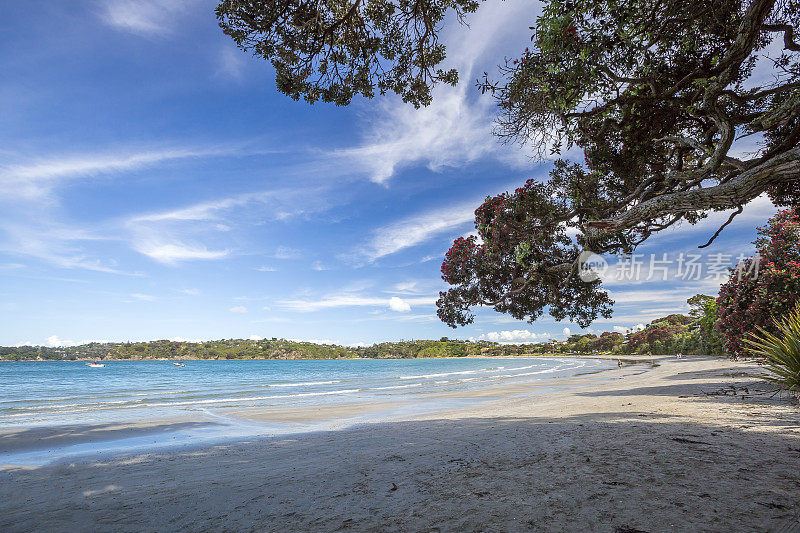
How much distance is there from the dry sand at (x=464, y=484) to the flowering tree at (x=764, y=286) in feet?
25.1

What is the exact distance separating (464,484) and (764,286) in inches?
612

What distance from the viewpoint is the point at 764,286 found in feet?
Result: 42.5

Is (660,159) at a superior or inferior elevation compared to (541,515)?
superior

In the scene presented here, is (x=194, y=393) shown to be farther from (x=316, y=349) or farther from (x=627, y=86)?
(x=316, y=349)

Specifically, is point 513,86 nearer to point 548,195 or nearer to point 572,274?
point 548,195

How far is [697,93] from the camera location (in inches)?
249

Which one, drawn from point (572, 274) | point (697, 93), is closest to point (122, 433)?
point (572, 274)

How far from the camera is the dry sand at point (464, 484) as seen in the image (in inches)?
117

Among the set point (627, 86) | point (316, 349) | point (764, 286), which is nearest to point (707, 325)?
point (764, 286)

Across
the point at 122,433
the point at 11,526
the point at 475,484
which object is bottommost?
the point at 122,433

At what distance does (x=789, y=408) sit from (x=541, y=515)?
850 cm

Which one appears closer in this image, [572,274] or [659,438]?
[659,438]

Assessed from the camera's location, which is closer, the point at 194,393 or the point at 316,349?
the point at 194,393

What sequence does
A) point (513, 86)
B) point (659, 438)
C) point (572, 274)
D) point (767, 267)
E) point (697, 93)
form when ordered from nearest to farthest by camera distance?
point (659, 438), point (697, 93), point (513, 86), point (572, 274), point (767, 267)
